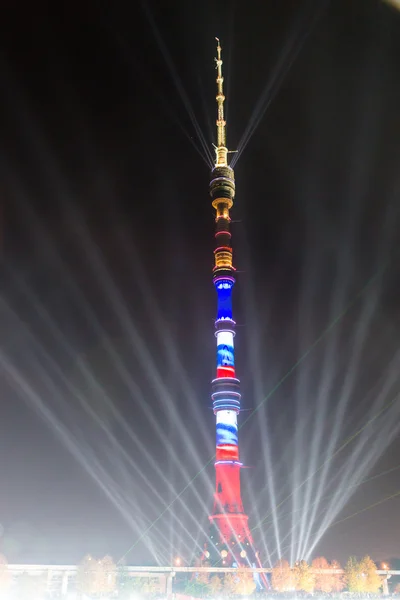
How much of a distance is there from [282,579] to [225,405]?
78.5 ft

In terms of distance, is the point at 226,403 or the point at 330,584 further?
the point at 226,403

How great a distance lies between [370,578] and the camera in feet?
253

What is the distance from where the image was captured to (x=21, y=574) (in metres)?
71.5

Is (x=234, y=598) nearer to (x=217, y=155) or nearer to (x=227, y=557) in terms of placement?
(x=227, y=557)

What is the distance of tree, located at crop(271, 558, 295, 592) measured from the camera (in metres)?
72.8

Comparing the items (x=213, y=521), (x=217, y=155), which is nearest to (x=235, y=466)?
(x=213, y=521)

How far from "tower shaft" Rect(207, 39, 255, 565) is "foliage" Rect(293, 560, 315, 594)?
8.63 m

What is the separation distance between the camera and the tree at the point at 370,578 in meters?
76.4

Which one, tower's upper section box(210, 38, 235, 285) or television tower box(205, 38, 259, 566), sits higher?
tower's upper section box(210, 38, 235, 285)

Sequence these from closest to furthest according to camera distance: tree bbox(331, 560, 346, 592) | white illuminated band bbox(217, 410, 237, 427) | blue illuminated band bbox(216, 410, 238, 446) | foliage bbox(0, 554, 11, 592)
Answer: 1. foliage bbox(0, 554, 11, 592)
2. tree bbox(331, 560, 346, 592)
3. blue illuminated band bbox(216, 410, 238, 446)
4. white illuminated band bbox(217, 410, 237, 427)

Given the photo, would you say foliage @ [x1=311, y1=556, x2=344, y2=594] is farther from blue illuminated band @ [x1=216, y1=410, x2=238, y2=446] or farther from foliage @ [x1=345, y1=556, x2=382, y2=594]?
blue illuminated band @ [x1=216, y1=410, x2=238, y2=446]

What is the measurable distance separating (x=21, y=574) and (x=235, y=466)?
30392 millimetres

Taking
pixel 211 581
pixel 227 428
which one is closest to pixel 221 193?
pixel 227 428

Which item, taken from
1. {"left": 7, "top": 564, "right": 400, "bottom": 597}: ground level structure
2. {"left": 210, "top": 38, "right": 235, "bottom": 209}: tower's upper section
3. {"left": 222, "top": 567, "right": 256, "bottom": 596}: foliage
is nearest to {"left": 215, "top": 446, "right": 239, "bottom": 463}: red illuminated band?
{"left": 7, "top": 564, "right": 400, "bottom": 597}: ground level structure
